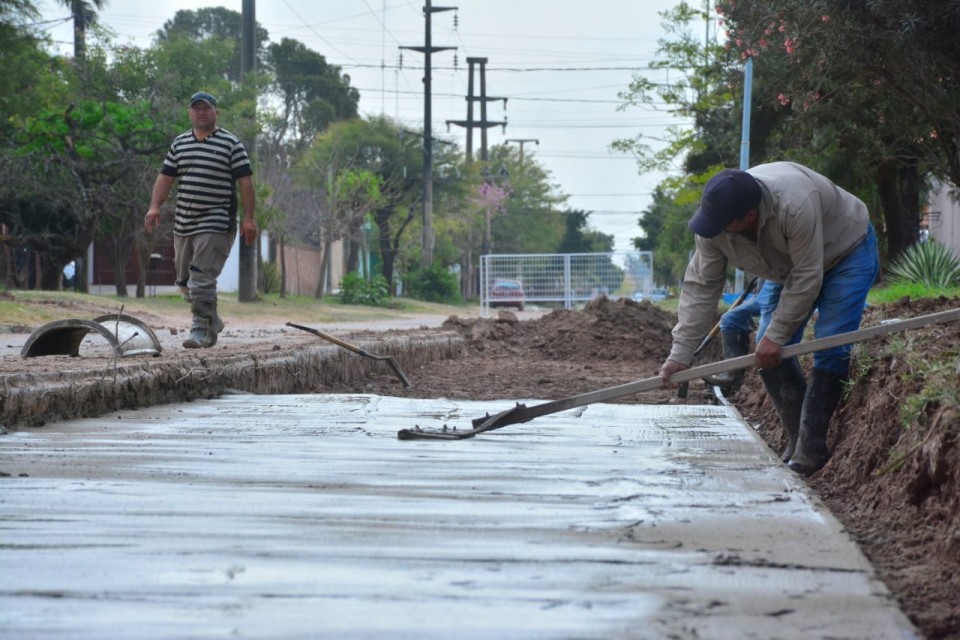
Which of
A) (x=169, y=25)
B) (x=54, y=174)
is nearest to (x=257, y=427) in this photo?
(x=54, y=174)

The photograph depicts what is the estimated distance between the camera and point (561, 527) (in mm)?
3166

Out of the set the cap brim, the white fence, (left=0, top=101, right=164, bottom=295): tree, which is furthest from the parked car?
the cap brim

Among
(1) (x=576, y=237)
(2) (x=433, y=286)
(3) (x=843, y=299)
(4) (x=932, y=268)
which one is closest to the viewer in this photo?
(3) (x=843, y=299)

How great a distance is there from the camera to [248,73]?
26.5 metres

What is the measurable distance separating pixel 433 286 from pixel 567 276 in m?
21.1

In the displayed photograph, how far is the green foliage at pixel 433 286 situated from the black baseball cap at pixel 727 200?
1525 inches

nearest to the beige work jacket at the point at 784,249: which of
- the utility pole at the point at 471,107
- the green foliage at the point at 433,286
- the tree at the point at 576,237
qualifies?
the green foliage at the point at 433,286

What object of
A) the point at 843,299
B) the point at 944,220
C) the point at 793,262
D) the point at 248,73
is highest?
the point at 248,73

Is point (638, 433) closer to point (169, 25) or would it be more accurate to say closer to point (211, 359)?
point (211, 359)

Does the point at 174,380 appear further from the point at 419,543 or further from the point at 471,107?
the point at 471,107

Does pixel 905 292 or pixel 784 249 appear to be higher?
pixel 784 249

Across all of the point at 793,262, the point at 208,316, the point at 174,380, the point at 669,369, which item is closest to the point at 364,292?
the point at 208,316

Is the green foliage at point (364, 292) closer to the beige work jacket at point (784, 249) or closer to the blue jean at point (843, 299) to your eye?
the beige work jacket at point (784, 249)

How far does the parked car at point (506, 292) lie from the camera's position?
23328 mm
